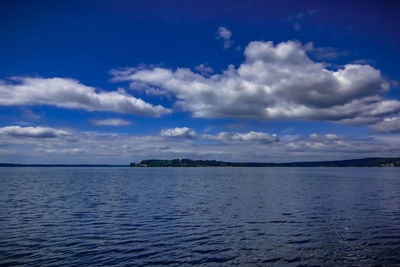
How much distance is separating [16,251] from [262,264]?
69.5 ft

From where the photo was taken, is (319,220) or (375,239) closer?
(375,239)

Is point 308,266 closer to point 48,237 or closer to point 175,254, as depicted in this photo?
point 175,254

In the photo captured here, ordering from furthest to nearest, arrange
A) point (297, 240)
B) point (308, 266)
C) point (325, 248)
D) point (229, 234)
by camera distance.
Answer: point (229, 234) → point (297, 240) → point (325, 248) → point (308, 266)

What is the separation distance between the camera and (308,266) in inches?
801

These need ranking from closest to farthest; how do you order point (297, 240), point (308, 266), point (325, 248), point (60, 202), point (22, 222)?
1. point (308, 266)
2. point (325, 248)
3. point (297, 240)
4. point (22, 222)
5. point (60, 202)

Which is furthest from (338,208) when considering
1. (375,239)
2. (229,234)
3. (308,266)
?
(308,266)

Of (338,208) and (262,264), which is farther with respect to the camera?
(338,208)

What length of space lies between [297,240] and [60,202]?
43547 millimetres

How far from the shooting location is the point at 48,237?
27609 millimetres

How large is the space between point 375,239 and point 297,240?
8.20 m

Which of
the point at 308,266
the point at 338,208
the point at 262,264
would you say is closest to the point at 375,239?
the point at 308,266

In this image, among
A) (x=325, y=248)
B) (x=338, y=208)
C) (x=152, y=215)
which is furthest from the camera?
(x=338, y=208)

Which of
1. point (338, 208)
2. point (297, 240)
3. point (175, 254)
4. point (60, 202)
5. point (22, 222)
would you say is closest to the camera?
point (175, 254)

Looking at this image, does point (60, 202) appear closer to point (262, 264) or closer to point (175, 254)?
point (175, 254)
